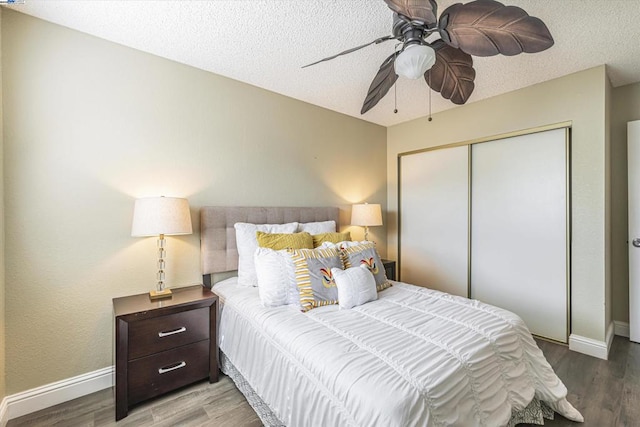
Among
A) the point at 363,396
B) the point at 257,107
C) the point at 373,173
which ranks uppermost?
the point at 257,107

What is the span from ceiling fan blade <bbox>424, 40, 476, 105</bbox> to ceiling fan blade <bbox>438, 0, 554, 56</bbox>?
199mm

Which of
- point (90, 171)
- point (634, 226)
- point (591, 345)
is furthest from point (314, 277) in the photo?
point (634, 226)

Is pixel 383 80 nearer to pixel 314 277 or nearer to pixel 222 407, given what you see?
pixel 314 277

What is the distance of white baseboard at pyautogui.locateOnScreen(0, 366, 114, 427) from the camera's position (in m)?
1.73

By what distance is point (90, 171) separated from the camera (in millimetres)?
2008

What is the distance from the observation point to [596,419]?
1.69 meters

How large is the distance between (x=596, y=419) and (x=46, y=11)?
411cm

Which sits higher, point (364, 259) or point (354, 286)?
point (364, 259)

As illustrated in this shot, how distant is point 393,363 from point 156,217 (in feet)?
5.53

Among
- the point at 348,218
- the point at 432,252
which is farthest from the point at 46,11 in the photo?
the point at 432,252

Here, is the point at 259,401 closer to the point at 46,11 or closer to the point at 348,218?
the point at 348,218

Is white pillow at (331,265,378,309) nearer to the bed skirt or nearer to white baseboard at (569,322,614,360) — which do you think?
the bed skirt

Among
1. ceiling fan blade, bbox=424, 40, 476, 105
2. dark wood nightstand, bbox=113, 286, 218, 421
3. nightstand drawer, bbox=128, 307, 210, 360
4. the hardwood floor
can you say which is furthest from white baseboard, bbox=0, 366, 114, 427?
ceiling fan blade, bbox=424, 40, 476, 105

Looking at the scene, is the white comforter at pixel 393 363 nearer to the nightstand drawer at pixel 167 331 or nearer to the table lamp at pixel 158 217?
the nightstand drawer at pixel 167 331
